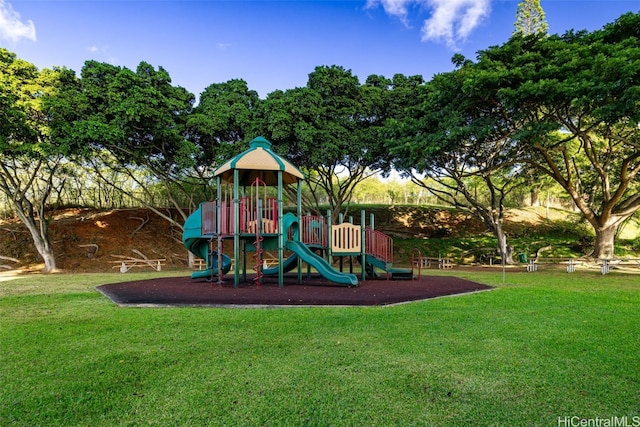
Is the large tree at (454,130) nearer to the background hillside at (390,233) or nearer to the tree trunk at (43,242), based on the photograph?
the background hillside at (390,233)

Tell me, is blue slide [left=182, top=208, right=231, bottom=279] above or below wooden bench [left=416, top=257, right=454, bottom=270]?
above

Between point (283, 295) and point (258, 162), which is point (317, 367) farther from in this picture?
point (258, 162)

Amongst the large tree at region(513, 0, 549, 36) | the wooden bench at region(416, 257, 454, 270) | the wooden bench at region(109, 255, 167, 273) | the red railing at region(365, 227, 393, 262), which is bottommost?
the wooden bench at region(416, 257, 454, 270)

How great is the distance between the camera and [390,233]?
28375mm

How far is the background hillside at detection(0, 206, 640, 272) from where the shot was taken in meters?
21.0

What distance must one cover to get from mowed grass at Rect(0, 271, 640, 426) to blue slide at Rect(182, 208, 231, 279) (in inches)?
207

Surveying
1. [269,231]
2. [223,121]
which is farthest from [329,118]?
[269,231]

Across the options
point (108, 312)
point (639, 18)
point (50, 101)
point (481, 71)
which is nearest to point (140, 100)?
point (50, 101)

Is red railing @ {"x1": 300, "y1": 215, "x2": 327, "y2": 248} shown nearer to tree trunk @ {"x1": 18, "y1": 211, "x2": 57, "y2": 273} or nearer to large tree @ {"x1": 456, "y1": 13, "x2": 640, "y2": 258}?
large tree @ {"x1": 456, "y1": 13, "x2": 640, "y2": 258}

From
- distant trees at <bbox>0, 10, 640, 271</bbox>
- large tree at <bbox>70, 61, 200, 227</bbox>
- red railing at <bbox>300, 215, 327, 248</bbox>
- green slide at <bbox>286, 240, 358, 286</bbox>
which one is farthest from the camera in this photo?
large tree at <bbox>70, 61, 200, 227</bbox>

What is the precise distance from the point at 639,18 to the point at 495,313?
40.7 feet

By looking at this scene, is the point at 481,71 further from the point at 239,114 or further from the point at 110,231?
the point at 110,231

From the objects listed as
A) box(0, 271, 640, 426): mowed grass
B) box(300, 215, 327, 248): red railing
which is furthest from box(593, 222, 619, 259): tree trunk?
box(300, 215, 327, 248): red railing

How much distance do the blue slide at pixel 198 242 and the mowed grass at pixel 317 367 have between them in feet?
17.2
